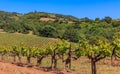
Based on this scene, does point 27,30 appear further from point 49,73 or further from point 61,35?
point 49,73

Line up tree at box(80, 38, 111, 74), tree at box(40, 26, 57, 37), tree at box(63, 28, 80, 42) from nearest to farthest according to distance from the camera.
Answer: tree at box(80, 38, 111, 74) → tree at box(63, 28, 80, 42) → tree at box(40, 26, 57, 37)

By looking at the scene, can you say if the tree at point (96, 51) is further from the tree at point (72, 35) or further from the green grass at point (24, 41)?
the tree at point (72, 35)

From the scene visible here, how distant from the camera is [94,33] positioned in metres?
114

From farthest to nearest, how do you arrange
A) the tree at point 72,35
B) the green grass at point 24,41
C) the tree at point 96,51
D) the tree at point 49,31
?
the tree at point 49,31
the tree at point 72,35
the green grass at point 24,41
the tree at point 96,51

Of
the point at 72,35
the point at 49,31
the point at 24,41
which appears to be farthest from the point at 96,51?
the point at 49,31

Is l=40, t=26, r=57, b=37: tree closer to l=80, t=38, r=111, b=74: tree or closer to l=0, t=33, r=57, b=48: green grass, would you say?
l=0, t=33, r=57, b=48: green grass

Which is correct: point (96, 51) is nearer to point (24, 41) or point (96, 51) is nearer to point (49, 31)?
point (24, 41)

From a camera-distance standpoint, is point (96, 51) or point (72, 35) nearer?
point (96, 51)

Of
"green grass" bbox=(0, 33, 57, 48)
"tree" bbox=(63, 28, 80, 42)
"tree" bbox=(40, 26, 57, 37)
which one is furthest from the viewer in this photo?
"tree" bbox=(40, 26, 57, 37)

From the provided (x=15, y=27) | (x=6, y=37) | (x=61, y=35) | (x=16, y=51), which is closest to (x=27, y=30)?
(x=15, y=27)

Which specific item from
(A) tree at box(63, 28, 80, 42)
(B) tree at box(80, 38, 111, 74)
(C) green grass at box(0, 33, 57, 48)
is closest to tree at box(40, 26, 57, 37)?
(A) tree at box(63, 28, 80, 42)

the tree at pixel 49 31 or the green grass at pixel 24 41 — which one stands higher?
the tree at pixel 49 31

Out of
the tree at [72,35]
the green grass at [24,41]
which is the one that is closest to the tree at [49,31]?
the tree at [72,35]

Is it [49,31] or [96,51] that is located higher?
[96,51]
